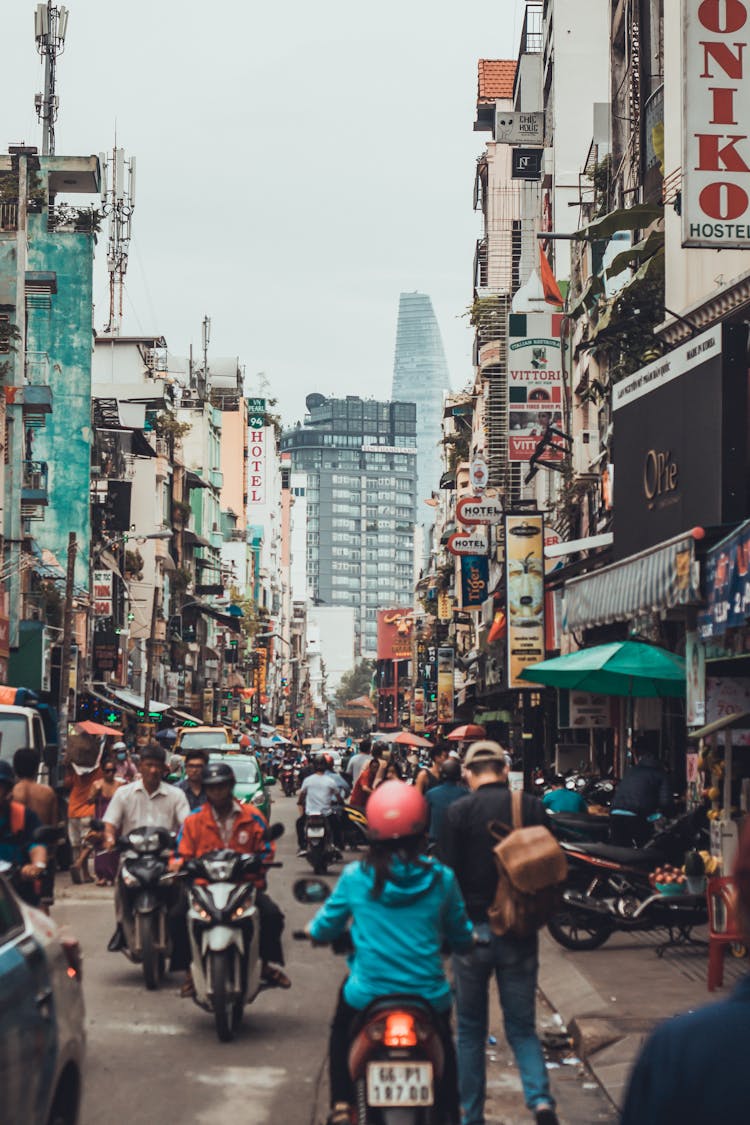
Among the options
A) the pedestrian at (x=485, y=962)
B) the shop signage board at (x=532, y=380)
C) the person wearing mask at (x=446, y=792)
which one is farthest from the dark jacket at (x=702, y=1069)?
the shop signage board at (x=532, y=380)

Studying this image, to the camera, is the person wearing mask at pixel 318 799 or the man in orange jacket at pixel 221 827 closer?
the man in orange jacket at pixel 221 827

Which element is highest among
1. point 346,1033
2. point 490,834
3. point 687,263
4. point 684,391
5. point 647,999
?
point 687,263

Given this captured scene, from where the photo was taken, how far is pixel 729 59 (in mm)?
17781

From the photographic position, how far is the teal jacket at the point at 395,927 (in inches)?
271

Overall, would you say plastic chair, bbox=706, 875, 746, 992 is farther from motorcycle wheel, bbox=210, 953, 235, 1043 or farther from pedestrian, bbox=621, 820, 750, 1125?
pedestrian, bbox=621, 820, 750, 1125

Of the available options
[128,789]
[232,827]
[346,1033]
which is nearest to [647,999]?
[232,827]

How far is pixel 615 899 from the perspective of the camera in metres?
15.3

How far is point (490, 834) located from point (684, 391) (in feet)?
34.8

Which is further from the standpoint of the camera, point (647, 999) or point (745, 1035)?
point (647, 999)

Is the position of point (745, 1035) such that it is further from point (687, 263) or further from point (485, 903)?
point (687, 263)

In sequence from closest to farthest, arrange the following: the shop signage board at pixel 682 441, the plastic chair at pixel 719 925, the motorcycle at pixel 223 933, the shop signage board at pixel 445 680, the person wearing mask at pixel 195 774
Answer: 1. the motorcycle at pixel 223 933
2. the plastic chair at pixel 719 925
3. the person wearing mask at pixel 195 774
4. the shop signage board at pixel 682 441
5. the shop signage board at pixel 445 680

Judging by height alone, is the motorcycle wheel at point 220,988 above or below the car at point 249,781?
below

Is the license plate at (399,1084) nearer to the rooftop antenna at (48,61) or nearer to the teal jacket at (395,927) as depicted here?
the teal jacket at (395,927)

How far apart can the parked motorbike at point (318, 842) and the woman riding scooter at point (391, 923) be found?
16391mm
